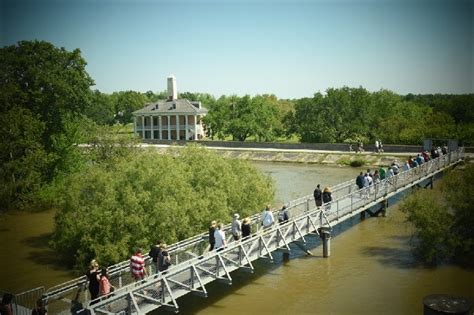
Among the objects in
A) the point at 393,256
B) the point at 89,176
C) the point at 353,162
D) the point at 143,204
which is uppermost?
the point at 89,176

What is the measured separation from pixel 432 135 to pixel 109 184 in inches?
1792

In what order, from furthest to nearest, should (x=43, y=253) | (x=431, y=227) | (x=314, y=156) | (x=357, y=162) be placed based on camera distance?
(x=314, y=156) → (x=357, y=162) → (x=43, y=253) → (x=431, y=227)

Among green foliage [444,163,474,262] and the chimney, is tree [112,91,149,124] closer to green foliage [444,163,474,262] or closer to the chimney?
the chimney

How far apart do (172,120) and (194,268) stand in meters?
75.3

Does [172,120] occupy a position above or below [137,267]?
above

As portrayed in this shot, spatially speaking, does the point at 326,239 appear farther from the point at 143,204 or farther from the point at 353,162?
the point at 353,162

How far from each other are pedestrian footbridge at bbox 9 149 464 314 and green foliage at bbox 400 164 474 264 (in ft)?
13.3

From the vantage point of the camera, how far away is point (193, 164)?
26375 millimetres

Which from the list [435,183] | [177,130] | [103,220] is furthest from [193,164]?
[177,130]

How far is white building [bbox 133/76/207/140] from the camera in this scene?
87312 millimetres

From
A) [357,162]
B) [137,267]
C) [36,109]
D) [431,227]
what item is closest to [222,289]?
[137,267]

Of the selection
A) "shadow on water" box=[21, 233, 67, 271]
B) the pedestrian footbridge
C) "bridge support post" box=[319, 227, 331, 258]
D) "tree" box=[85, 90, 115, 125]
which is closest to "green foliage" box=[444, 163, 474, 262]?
the pedestrian footbridge

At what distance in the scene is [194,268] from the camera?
52.5ft

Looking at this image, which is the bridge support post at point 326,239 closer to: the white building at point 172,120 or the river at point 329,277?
the river at point 329,277
